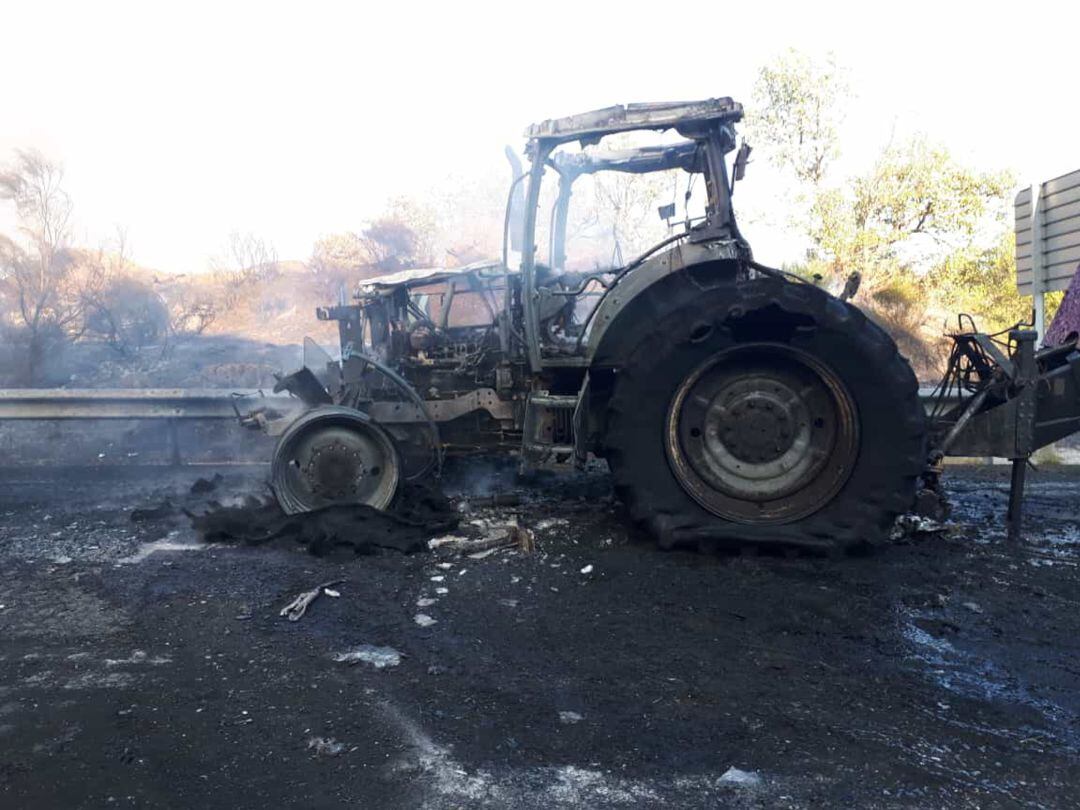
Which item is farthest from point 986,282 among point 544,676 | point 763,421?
point 544,676

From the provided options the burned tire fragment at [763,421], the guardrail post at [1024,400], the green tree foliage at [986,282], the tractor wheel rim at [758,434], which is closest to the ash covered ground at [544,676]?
the burned tire fragment at [763,421]

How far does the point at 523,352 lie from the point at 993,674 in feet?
12.3

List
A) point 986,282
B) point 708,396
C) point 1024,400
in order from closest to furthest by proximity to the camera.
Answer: point 1024,400, point 708,396, point 986,282

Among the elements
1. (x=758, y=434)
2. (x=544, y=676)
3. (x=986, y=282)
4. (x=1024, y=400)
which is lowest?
(x=544, y=676)

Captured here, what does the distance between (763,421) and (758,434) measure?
88mm

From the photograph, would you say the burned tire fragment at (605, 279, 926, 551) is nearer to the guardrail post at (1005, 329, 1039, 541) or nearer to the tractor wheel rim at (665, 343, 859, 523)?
the tractor wheel rim at (665, 343, 859, 523)

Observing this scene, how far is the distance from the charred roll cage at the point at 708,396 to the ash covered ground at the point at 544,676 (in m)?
0.45

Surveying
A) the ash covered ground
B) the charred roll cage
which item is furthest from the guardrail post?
the ash covered ground

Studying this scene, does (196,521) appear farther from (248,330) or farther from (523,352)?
(248,330)

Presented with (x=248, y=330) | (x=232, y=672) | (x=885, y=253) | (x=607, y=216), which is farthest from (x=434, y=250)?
(x=232, y=672)

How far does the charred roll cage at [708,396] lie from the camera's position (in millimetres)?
4820

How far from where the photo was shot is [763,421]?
504 centimetres

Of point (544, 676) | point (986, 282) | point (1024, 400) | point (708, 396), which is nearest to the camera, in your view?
point (544, 676)

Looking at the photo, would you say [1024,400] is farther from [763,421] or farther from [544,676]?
[544,676]
